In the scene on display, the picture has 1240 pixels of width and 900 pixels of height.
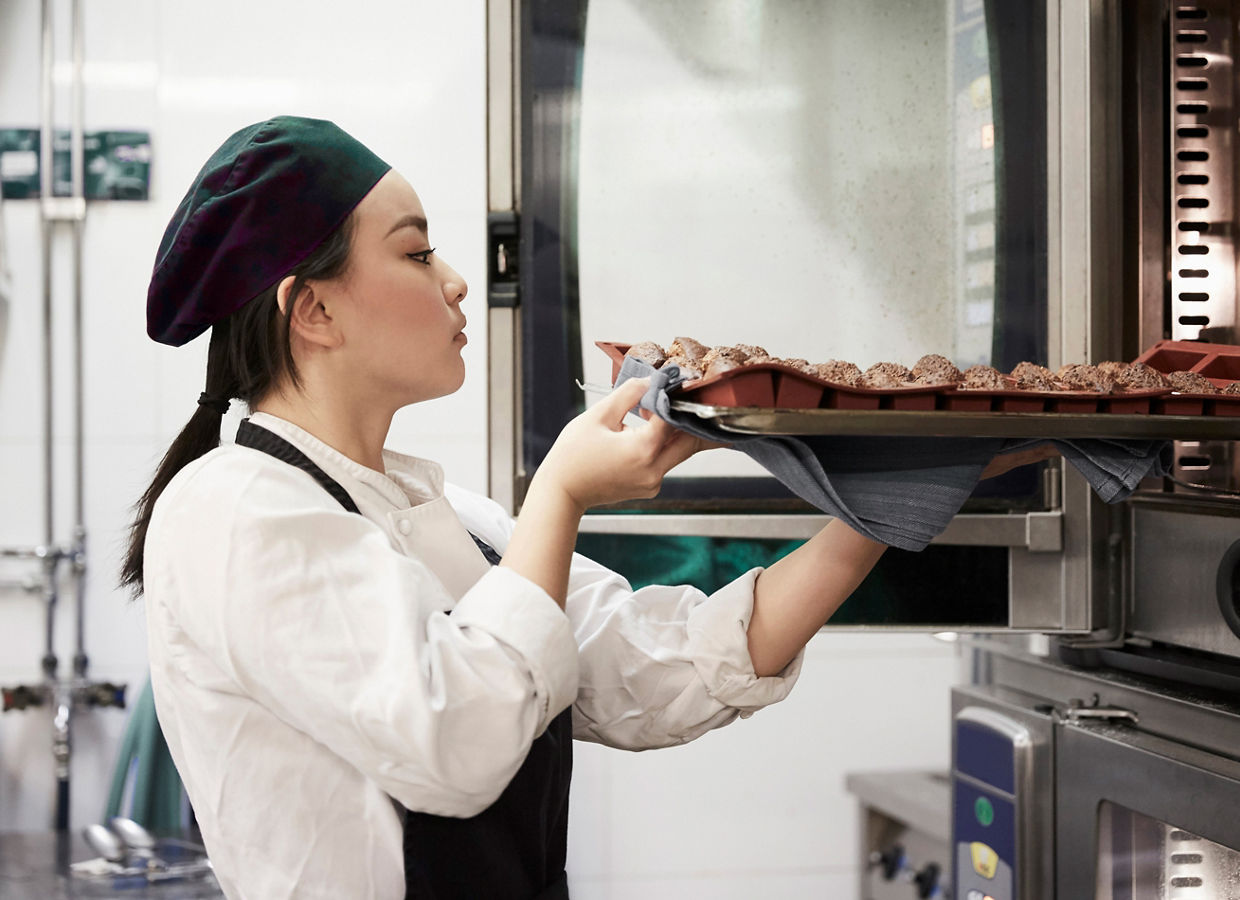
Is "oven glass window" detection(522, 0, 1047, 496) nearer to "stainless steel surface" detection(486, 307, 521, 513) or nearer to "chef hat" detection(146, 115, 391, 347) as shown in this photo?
"stainless steel surface" detection(486, 307, 521, 513)

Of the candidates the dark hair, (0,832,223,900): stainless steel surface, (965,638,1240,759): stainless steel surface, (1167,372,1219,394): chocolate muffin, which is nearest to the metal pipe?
Answer: (0,832,223,900): stainless steel surface

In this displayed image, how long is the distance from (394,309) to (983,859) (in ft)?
2.98

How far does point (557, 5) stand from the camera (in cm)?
123

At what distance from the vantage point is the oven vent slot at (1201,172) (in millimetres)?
1174

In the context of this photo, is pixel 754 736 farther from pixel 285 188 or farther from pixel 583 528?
pixel 285 188

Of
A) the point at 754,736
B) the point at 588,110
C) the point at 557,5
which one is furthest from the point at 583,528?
the point at 754,736

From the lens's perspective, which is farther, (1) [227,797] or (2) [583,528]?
(2) [583,528]

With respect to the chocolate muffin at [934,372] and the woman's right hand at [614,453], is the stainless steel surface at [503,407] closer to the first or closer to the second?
the woman's right hand at [614,453]

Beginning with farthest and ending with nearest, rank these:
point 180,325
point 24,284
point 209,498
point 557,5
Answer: point 24,284, point 557,5, point 180,325, point 209,498

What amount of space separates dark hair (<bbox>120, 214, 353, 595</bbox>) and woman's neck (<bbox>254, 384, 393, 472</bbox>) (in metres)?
0.01

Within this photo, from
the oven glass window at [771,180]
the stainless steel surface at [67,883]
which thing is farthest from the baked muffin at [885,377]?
the stainless steel surface at [67,883]

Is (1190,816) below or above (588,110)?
below

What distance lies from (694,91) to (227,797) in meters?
0.87

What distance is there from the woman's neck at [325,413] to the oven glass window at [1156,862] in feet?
2.67
